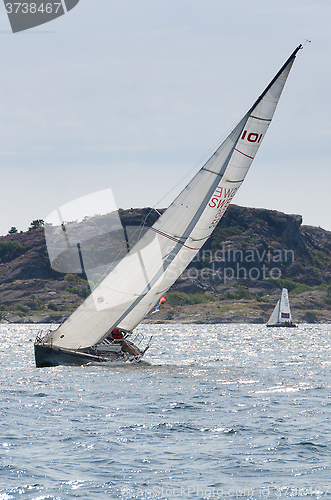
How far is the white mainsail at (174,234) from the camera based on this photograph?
100ft

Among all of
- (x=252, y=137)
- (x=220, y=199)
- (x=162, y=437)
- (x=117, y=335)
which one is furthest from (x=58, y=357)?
(x=252, y=137)

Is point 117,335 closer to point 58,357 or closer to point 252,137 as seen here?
point 58,357

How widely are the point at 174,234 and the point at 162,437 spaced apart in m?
16.0

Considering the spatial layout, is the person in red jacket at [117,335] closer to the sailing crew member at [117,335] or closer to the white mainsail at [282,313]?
the sailing crew member at [117,335]

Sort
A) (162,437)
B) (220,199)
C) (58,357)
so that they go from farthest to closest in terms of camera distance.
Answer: (220,199)
(58,357)
(162,437)

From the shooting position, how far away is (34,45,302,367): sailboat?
101ft

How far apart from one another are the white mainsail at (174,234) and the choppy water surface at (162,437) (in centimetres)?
334

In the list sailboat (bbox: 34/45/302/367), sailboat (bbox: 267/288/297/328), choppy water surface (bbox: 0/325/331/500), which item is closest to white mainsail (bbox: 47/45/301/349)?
sailboat (bbox: 34/45/302/367)

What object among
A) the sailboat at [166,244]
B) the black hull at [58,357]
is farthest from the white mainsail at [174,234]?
the black hull at [58,357]

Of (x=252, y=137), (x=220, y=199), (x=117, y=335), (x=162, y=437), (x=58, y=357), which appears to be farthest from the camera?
(x=117, y=335)

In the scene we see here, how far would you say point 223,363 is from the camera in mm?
40875

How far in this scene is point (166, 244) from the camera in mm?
31000

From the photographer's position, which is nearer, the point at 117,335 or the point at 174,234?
the point at 174,234

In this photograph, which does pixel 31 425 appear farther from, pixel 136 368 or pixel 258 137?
pixel 258 137
